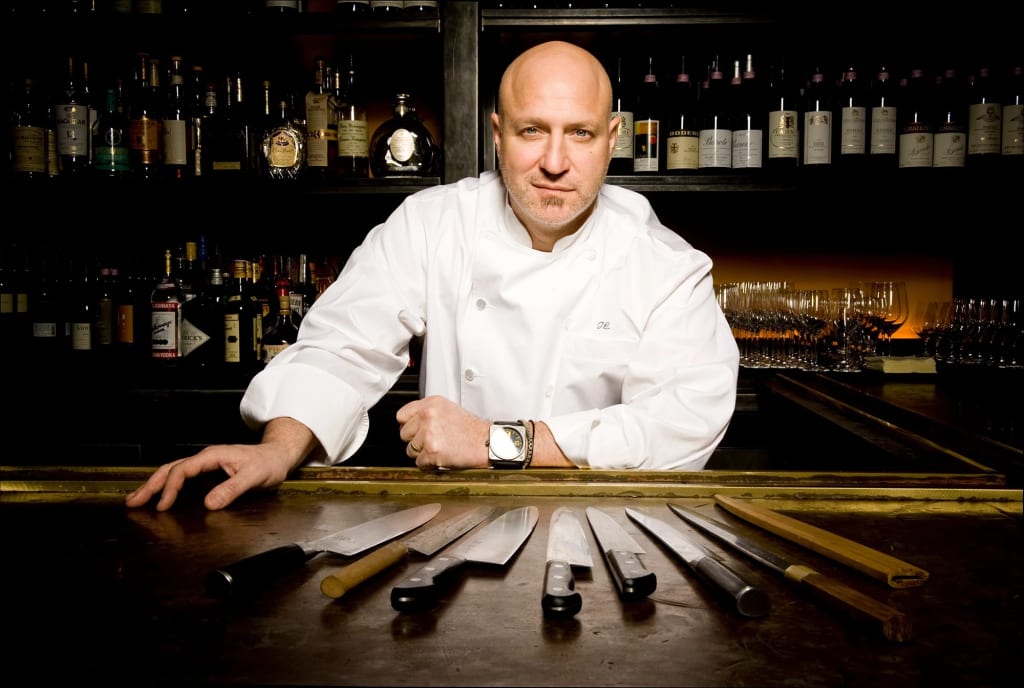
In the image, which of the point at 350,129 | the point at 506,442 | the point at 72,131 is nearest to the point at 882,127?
the point at 350,129

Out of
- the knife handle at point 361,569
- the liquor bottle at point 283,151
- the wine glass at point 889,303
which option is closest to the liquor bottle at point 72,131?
the liquor bottle at point 283,151

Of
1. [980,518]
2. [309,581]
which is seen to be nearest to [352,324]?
[309,581]

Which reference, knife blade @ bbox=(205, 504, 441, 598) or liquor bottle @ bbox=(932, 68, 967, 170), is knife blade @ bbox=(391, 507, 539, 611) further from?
liquor bottle @ bbox=(932, 68, 967, 170)

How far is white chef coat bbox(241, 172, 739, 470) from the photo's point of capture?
61.2 inches

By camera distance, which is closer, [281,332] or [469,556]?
[469,556]

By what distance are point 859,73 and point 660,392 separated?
1.46 metres

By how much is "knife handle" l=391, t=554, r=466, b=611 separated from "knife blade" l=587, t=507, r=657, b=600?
0.14 meters

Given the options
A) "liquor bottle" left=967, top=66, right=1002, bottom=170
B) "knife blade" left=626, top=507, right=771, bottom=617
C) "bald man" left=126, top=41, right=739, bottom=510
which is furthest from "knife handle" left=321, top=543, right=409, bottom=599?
"liquor bottle" left=967, top=66, right=1002, bottom=170

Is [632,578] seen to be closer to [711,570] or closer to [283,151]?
[711,570]

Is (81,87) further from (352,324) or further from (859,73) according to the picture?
(859,73)

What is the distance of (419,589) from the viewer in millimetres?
620

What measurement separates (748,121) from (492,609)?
1967mm

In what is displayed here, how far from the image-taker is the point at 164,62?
242cm

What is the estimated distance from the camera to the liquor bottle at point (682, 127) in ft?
7.25
